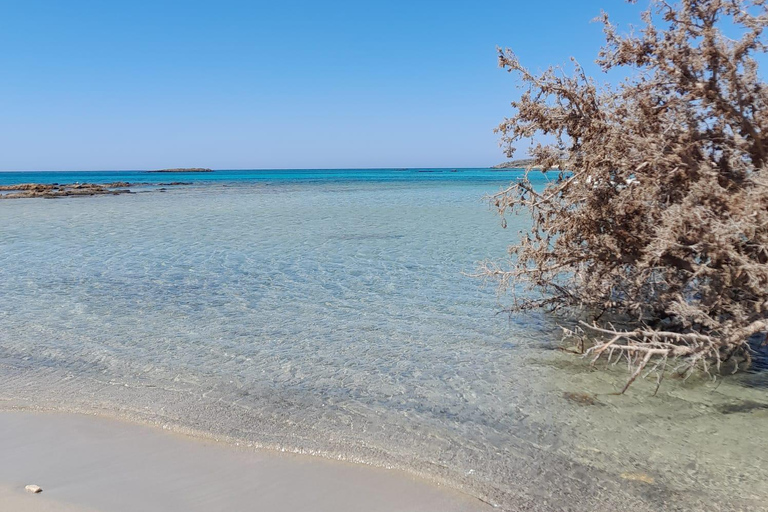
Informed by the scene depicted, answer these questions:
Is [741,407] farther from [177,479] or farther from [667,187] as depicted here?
[177,479]

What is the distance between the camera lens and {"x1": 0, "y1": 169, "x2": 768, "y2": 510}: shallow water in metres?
4.28

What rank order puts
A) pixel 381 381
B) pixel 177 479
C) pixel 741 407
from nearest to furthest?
pixel 177 479 < pixel 741 407 < pixel 381 381

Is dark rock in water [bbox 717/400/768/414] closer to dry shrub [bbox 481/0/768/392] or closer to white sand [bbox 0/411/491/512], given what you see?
dry shrub [bbox 481/0/768/392]

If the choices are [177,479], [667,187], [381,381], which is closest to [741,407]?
[667,187]

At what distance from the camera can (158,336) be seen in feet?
24.7

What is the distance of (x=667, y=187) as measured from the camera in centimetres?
572

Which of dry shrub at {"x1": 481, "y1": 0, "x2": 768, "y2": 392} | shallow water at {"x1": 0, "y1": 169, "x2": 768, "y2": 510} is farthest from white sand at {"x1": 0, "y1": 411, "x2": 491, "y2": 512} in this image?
dry shrub at {"x1": 481, "y1": 0, "x2": 768, "y2": 392}

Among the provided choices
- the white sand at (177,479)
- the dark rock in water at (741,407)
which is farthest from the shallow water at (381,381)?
the white sand at (177,479)

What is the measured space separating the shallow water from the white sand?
0.88 feet

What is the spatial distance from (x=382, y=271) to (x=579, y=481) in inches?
301

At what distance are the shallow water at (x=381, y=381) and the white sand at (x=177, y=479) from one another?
268 millimetres

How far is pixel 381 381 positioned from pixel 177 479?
8.04 feet

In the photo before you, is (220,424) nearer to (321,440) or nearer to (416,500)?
(321,440)

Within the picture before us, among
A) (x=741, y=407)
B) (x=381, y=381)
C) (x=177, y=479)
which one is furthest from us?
(x=381, y=381)
